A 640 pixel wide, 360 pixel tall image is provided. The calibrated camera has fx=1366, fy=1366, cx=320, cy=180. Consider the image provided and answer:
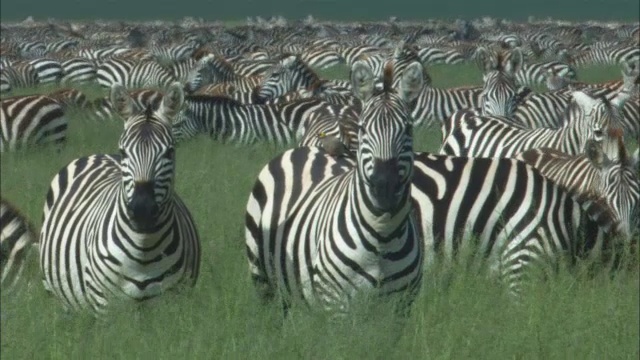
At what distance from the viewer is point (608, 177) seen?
7879 mm

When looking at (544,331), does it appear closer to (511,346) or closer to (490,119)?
(511,346)

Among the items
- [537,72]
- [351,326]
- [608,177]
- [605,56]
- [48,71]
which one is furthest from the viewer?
[605,56]

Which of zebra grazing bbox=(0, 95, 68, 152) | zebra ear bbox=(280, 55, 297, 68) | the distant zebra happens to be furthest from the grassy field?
the distant zebra

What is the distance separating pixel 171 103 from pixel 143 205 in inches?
27.9

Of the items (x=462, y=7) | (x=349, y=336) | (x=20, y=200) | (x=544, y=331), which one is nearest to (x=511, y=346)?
(x=544, y=331)

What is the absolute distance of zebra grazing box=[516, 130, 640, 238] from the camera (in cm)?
769

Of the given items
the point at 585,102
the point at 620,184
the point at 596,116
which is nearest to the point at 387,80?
the point at 620,184

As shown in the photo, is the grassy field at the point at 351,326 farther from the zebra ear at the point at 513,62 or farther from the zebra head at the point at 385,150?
the zebra ear at the point at 513,62

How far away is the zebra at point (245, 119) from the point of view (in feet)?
50.5

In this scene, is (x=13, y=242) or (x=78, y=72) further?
(x=78, y=72)

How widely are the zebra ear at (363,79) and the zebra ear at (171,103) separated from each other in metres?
0.89

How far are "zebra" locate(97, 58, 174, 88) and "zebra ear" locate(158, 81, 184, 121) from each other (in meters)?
18.7

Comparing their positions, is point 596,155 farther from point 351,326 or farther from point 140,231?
point 140,231

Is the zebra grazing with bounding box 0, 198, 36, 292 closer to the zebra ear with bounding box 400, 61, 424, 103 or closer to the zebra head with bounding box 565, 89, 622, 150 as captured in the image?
the zebra ear with bounding box 400, 61, 424, 103
